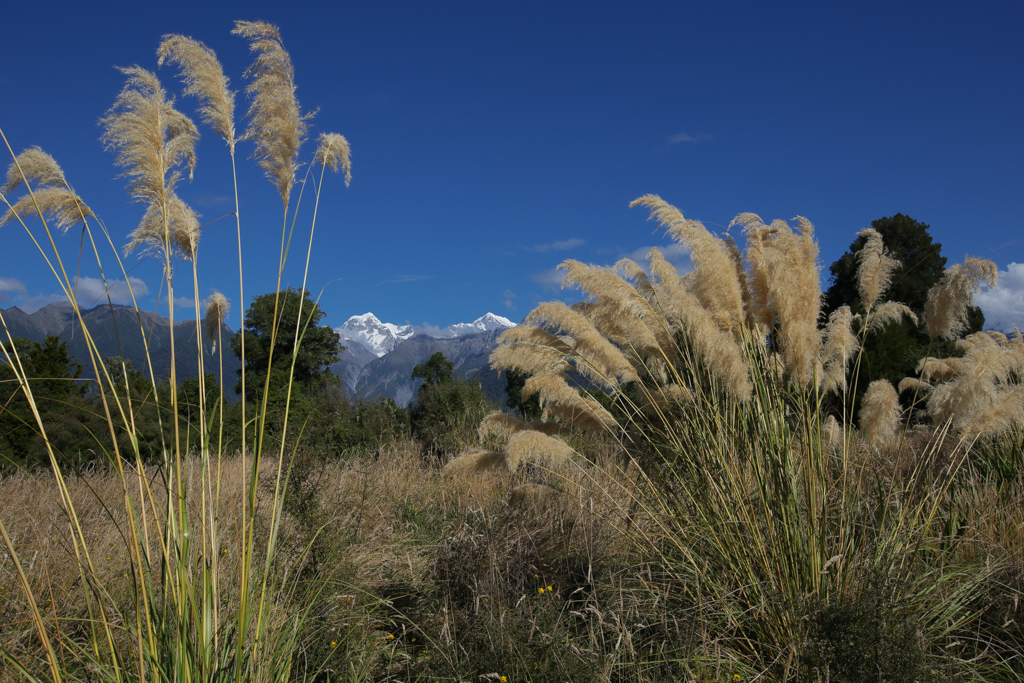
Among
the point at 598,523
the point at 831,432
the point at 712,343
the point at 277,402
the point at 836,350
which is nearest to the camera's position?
the point at 712,343

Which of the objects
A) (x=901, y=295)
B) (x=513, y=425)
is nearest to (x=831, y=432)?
(x=513, y=425)

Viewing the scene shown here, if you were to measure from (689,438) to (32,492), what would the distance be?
547 cm

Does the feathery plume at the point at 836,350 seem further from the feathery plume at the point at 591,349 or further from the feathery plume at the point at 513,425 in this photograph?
the feathery plume at the point at 513,425

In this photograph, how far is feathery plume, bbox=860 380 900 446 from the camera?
3.00 m

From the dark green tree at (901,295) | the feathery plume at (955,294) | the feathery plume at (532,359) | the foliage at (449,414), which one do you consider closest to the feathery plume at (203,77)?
Result: the feathery plume at (532,359)

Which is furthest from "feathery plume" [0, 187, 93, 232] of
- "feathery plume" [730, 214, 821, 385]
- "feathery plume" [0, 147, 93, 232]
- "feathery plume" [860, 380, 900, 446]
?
"feathery plume" [860, 380, 900, 446]

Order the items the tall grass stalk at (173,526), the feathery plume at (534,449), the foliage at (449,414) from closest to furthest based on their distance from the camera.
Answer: the tall grass stalk at (173,526), the feathery plume at (534,449), the foliage at (449,414)

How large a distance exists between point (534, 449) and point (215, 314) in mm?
1569

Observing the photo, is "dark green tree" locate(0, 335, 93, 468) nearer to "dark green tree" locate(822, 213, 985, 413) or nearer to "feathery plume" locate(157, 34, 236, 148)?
"feathery plume" locate(157, 34, 236, 148)

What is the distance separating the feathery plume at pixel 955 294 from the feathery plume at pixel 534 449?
214 centimetres

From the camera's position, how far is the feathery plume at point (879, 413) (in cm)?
300

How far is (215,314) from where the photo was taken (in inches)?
94.0

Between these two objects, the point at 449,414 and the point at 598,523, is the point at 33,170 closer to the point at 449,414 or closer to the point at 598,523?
the point at 598,523

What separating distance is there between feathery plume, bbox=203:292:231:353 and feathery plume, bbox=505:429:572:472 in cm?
141
